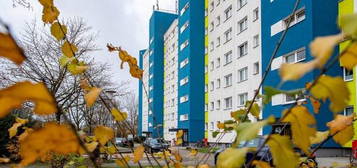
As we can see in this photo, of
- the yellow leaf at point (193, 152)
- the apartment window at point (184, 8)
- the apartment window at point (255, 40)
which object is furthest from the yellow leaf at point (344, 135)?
the apartment window at point (184, 8)

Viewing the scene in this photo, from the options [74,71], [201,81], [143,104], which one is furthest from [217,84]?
[143,104]

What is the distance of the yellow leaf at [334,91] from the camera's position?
60cm

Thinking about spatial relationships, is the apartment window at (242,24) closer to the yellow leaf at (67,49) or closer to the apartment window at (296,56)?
the apartment window at (296,56)

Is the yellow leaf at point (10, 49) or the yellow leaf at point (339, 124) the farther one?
the yellow leaf at point (339, 124)

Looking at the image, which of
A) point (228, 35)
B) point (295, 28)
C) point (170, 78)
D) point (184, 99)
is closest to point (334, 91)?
point (295, 28)

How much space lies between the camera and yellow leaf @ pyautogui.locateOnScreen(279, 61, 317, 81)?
17.8 inches

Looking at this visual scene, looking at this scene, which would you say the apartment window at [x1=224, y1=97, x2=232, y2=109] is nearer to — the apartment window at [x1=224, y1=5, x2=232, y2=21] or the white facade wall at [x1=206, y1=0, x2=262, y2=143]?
the white facade wall at [x1=206, y1=0, x2=262, y2=143]

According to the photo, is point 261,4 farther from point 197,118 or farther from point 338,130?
point 338,130

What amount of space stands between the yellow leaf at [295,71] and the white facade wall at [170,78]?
4745 centimetres

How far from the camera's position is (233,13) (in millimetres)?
31188

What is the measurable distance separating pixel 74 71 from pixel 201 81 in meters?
38.8

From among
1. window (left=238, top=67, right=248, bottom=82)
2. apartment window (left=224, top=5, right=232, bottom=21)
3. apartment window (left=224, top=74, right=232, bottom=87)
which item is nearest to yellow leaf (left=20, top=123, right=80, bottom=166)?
window (left=238, top=67, right=248, bottom=82)

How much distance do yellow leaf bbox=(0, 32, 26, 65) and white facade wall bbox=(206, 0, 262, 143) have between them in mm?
21522

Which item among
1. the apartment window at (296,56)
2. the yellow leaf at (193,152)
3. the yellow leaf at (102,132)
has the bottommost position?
the yellow leaf at (193,152)
